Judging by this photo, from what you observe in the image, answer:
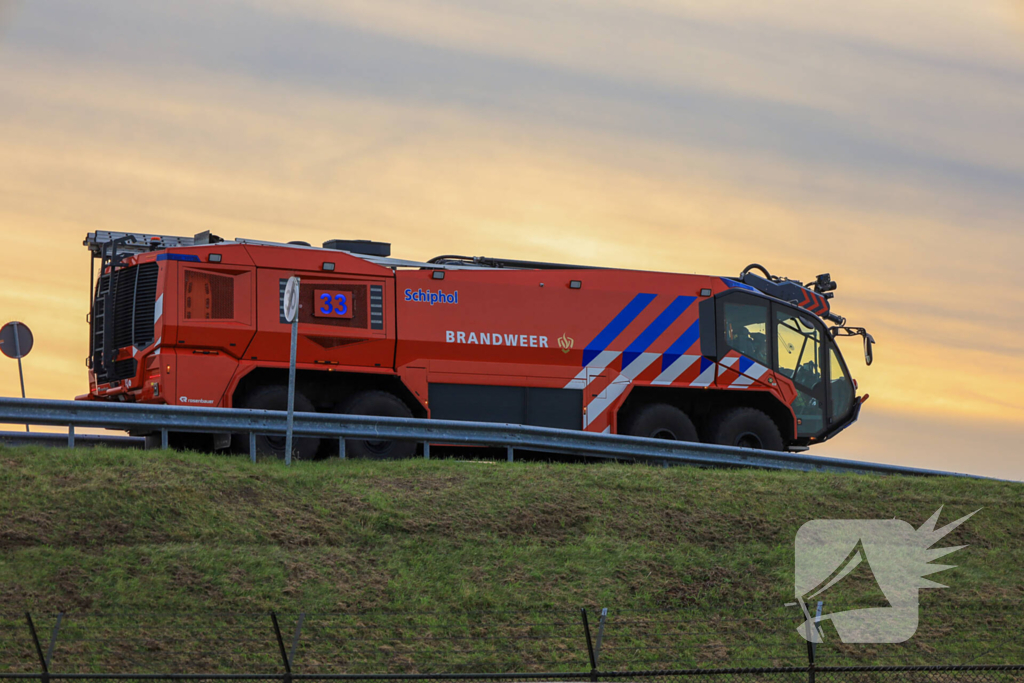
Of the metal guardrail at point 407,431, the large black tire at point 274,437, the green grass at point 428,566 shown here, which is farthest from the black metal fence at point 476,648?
the large black tire at point 274,437

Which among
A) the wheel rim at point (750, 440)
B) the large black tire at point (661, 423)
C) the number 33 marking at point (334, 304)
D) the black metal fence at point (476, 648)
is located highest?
the number 33 marking at point (334, 304)

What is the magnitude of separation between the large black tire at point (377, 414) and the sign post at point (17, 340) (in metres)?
4.89

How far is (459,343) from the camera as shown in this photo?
1819 centimetres

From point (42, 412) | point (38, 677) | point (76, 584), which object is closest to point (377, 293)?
point (42, 412)

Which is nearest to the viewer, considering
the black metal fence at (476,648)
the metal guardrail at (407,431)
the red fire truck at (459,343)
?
the black metal fence at (476,648)

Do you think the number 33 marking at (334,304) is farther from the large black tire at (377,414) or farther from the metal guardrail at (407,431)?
the metal guardrail at (407,431)

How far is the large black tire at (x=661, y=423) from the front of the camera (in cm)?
1911

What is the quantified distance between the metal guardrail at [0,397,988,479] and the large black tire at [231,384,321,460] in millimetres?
654

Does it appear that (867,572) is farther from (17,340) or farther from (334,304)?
(17,340)

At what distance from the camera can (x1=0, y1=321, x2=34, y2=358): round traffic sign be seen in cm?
1789

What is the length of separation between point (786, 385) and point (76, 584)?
42.9 feet

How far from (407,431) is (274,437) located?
1949mm

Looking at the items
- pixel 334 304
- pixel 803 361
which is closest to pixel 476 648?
pixel 334 304

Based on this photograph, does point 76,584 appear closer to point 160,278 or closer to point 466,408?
point 160,278
